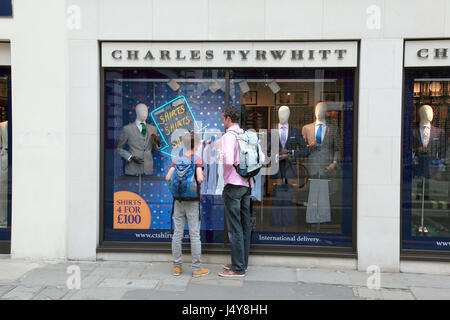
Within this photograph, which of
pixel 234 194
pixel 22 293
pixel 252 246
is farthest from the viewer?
pixel 252 246

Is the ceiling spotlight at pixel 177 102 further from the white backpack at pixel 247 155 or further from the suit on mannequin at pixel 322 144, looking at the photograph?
the suit on mannequin at pixel 322 144

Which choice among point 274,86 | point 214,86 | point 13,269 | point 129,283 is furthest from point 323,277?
point 13,269

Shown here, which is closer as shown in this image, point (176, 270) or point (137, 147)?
point (176, 270)

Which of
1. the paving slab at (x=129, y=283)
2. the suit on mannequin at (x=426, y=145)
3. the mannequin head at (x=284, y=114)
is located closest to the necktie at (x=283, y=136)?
the mannequin head at (x=284, y=114)

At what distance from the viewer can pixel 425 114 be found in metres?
6.46

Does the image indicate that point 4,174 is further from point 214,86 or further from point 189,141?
point 214,86

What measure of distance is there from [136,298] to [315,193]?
127 inches

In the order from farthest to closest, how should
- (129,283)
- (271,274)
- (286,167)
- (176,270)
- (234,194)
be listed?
1. (286,167)
2. (271,274)
3. (176,270)
4. (234,194)
5. (129,283)

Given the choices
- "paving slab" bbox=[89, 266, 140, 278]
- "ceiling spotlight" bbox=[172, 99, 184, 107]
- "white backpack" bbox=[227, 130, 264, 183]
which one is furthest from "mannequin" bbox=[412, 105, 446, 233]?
"paving slab" bbox=[89, 266, 140, 278]

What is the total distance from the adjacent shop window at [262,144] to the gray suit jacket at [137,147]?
0.02m

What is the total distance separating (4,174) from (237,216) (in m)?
4.17

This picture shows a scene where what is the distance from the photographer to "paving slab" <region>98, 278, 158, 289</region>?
5465 mm

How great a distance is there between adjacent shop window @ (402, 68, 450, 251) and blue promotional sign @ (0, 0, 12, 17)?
20.2 feet
